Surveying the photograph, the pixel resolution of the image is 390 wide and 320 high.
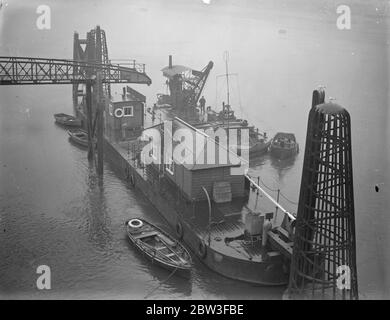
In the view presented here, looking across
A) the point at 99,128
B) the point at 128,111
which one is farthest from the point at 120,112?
the point at 99,128

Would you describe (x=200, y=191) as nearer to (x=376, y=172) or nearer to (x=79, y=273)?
(x=79, y=273)

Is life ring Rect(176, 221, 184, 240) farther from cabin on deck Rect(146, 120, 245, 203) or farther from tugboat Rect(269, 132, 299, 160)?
tugboat Rect(269, 132, 299, 160)

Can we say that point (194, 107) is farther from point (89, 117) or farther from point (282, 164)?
point (89, 117)

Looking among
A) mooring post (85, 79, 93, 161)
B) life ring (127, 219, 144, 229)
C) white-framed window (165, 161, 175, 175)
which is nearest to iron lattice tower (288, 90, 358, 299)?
life ring (127, 219, 144, 229)

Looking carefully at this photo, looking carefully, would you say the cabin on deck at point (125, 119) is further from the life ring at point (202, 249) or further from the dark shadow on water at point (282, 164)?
the life ring at point (202, 249)

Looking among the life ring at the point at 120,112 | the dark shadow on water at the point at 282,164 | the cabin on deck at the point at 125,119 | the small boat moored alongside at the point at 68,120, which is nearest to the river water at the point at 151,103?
the dark shadow on water at the point at 282,164

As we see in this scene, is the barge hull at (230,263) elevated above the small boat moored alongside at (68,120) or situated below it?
below
